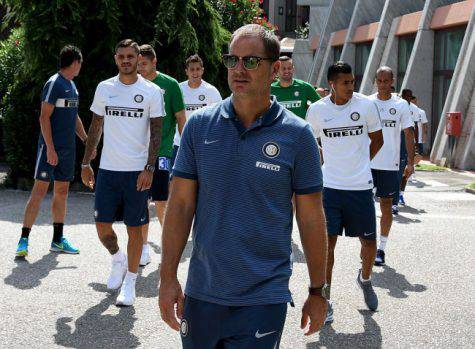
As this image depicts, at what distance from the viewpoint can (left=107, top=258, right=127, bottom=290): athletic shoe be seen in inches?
275

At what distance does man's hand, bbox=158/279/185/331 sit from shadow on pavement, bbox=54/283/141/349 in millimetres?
2257

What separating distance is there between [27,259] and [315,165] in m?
5.57

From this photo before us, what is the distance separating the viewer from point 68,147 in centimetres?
878

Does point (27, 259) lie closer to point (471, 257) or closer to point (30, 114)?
point (471, 257)

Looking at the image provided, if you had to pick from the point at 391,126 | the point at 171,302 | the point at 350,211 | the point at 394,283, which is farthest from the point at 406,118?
the point at 171,302

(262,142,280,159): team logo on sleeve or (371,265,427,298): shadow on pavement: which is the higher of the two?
(262,142,280,159): team logo on sleeve

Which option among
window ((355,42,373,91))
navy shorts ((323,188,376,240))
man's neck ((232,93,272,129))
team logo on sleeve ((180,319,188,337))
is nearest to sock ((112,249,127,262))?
navy shorts ((323,188,376,240))

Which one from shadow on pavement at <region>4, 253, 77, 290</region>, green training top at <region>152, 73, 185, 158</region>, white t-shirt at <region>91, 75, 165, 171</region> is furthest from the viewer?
green training top at <region>152, 73, 185, 158</region>

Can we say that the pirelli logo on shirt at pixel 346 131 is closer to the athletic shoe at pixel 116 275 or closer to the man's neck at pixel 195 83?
the athletic shoe at pixel 116 275

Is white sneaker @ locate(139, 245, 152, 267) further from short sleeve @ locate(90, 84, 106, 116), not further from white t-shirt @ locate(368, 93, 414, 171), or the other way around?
white t-shirt @ locate(368, 93, 414, 171)

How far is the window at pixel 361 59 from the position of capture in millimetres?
36406

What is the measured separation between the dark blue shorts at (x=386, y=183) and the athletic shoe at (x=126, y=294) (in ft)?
10.5

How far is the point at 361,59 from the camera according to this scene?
122 ft

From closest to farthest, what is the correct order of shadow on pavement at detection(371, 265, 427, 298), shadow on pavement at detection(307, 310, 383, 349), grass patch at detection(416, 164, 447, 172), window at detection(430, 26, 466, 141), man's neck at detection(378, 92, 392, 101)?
shadow on pavement at detection(307, 310, 383, 349)
shadow on pavement at detection(371, 265, 427, 298)
man's neck at detection(378, 92, 392, 101)
grass patch at detection(416, 164, 447, 172)
window at detection(430, 26, 466, 141)
